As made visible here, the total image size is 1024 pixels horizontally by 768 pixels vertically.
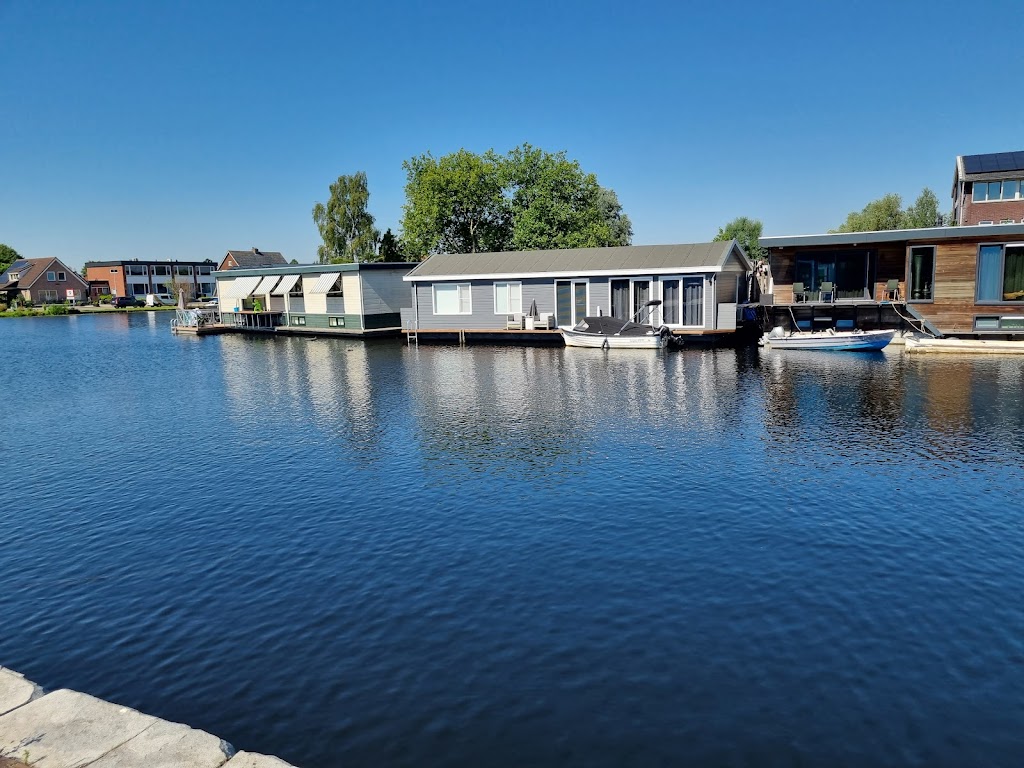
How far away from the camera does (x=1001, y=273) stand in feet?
110

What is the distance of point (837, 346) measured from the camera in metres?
34.9

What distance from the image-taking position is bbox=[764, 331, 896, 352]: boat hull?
33.4 metres

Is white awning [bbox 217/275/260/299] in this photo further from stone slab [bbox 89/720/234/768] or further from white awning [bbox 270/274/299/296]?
stone slab [bbox 89/720/234/768]

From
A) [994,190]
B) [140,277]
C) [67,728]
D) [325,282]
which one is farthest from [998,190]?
[140,277]

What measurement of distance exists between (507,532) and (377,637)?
12.6ft

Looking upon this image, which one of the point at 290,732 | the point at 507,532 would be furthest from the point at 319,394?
the point at 290,732

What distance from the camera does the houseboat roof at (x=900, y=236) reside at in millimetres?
32875

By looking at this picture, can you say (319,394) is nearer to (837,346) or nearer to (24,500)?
(24,500)

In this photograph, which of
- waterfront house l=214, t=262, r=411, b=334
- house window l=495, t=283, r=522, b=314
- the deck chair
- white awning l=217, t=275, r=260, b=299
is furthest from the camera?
white awning l=217, t=275, r=260, b=299

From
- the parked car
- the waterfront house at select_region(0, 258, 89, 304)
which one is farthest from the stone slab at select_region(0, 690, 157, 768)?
the waterfront house at select_region(0, 258, 89, 304)

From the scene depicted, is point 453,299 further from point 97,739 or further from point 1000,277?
point 97,739

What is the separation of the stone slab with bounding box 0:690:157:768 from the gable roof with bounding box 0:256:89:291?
12783 centimetres

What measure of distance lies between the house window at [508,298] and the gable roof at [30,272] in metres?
102

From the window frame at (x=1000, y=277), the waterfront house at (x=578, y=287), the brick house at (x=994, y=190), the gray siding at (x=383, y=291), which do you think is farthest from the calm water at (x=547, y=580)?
the brick house at (x=994, y=190)
